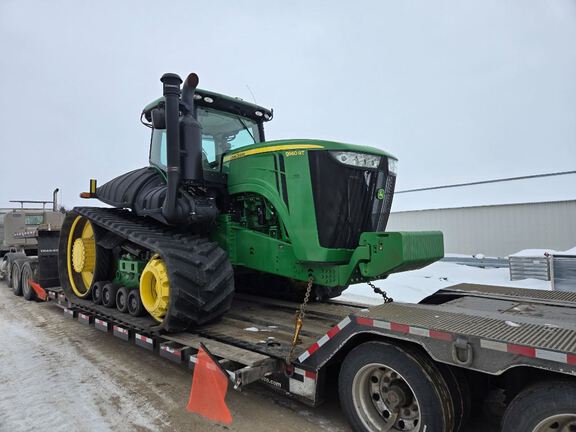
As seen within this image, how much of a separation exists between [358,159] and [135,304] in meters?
2.95

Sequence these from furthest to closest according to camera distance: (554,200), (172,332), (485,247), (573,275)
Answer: (485,247), (554,200), (573,275), (172,332)

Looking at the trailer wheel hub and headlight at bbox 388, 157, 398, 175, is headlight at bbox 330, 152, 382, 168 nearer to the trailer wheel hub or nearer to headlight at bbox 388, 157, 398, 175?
headlight at bbox 388, 157, 398, 175

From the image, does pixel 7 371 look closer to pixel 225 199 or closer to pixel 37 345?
pixel 37 345

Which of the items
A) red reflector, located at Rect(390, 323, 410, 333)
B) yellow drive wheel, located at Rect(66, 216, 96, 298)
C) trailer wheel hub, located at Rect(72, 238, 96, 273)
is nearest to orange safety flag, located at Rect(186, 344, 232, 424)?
red reflector, located at Rect(390, 323, 410, 333)

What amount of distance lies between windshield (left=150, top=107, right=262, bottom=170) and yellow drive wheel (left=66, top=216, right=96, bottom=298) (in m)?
1.44

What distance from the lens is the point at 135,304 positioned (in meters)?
4.79

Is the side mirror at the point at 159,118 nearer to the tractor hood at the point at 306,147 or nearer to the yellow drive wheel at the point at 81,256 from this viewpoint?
the tractor hood at the point at 306,147

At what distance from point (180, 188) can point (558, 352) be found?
3683 millimetres

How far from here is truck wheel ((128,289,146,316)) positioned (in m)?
4.75

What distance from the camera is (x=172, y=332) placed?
427cm

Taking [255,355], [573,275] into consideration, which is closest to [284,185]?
[255,355]

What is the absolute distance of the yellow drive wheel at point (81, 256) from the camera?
583 cm

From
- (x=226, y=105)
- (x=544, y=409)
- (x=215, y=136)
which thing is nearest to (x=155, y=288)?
(x=215, y=136)

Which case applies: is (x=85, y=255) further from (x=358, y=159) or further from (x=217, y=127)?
(x=358, y=159)
